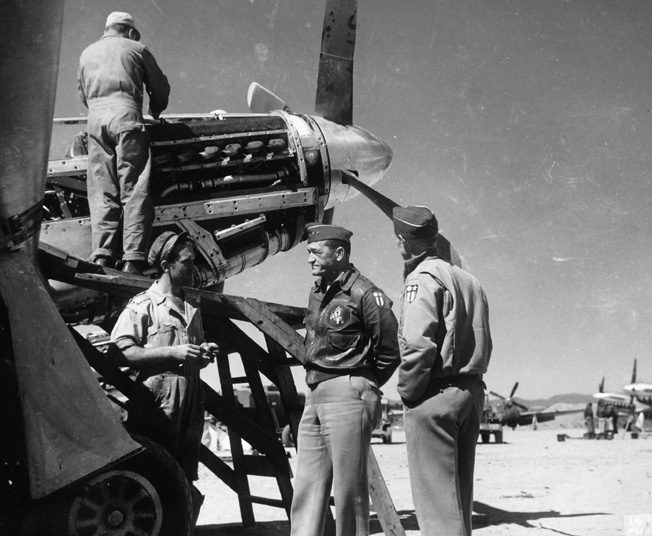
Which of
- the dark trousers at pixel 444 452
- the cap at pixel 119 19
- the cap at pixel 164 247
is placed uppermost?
the cap at pixel 119 19

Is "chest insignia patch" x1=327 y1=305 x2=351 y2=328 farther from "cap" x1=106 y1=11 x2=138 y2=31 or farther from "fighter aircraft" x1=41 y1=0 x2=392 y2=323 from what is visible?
"cap" x1=106 y1=11 x2=138 y2=31

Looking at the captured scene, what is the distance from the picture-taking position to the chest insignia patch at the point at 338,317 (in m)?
4.11

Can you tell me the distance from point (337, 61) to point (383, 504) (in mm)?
5136

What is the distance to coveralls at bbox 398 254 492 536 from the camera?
3.44 metres

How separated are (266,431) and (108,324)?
1.72 m

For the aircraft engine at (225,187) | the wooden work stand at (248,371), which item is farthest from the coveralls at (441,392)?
the aircraft engine at (225,187)

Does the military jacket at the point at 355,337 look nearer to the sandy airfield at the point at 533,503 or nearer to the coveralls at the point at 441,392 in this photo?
the coveralls at the point at 441,392

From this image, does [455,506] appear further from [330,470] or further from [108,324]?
[108,324]

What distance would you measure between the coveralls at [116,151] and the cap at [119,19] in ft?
0.85

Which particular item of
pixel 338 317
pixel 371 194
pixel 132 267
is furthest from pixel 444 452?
pixel 371 194

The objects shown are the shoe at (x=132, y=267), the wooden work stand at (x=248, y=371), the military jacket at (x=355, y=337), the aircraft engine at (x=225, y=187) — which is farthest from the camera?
the aircraft engine at (x=225, y=187)

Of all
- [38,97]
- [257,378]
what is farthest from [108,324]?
[38,97]

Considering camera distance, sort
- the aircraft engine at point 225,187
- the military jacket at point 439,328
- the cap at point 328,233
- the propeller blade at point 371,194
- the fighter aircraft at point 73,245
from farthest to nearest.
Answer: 1. the propeller blade at point 371,194
2. the aircraft engine at point 225,187
3. the cap at point 328,233
4. the fighter aircraft at point 73,245
5. the military jacket at point 439,328

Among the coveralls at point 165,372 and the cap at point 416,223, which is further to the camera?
the coveralls at point 165,372
